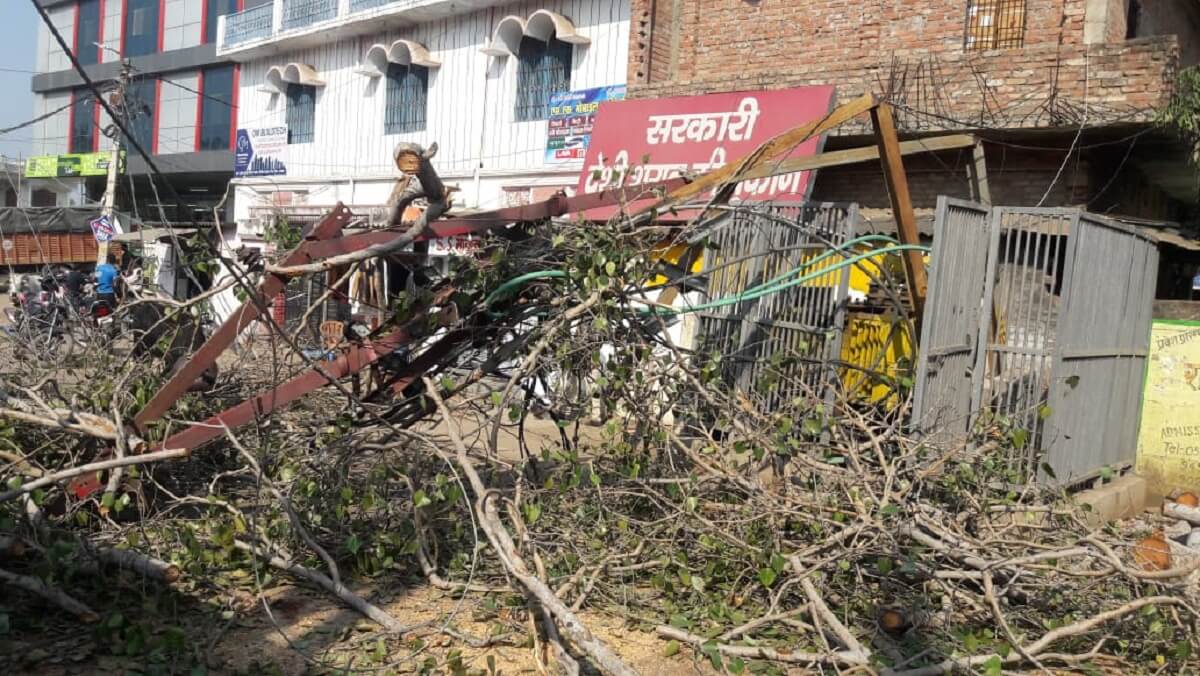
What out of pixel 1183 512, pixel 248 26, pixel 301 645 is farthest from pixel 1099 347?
pixel 248 26

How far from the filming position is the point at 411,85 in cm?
1927

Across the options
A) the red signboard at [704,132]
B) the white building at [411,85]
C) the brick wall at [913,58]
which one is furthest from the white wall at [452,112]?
the red signboard at [704,132]

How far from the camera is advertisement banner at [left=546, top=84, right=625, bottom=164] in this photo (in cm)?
1566

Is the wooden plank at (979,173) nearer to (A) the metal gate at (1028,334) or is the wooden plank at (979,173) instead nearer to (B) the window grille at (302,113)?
(A) the metal gate at (1028,334)

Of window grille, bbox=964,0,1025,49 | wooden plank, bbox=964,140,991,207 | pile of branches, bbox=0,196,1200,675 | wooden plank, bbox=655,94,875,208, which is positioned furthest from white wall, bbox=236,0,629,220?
pile of branches, bbox=0,196,1200,675

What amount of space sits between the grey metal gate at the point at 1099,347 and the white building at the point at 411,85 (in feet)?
28.9

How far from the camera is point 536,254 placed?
5.64m

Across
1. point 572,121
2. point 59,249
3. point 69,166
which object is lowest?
point 59,249

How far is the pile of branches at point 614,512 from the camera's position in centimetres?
439

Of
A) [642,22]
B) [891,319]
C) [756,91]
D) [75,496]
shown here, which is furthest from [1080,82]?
[75,496]

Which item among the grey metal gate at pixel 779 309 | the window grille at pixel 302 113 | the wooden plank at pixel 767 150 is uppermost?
the window grille at pixel 302 113

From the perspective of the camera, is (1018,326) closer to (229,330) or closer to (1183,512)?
(1183,512)

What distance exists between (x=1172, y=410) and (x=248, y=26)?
20947mm

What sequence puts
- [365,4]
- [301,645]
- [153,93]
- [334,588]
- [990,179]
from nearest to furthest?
[301,645] < [334,588] < [990,179] < [365,4] < [153,93]
